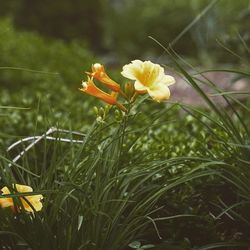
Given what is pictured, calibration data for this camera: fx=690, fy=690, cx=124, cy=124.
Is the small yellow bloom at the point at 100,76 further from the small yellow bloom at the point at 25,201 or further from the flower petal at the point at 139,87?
the small yellow bloom at the point at 25,201

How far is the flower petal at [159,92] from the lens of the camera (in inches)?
90.7

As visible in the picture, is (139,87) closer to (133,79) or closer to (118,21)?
(133,79)

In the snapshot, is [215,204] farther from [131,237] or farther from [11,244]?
[11,244]

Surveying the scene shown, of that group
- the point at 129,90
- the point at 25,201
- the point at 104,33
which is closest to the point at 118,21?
the point at 104,33

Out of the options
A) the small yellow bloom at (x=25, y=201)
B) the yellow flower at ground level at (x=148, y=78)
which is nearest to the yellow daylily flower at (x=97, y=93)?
the yellow flower at ground level at (x=148, y=78)

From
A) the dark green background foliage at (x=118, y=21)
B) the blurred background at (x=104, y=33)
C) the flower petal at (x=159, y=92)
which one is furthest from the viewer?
the dark green background foliage at (x=118, y=21)

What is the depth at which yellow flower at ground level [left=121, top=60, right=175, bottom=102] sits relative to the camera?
7.68 feet

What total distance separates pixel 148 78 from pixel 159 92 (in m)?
0.10

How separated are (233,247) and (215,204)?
175mm

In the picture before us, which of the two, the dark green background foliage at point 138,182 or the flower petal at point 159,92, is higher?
the flower petal at point 159,92

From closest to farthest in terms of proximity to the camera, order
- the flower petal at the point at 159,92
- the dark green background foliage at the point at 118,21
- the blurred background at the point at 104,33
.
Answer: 1. the flower petal at the point at 159,92
2. the blurred background at the point at 104,33
3. the dark green background foliage at the point at 118,21

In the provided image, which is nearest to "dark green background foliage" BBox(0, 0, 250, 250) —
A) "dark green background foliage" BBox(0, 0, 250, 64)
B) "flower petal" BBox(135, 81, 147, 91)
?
"flower petal" BBox(135, 81, 147, 91)

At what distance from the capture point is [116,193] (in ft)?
8.23

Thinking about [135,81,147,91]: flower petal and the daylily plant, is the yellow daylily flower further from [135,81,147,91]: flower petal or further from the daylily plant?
[135,81,147,91]: flower petal
